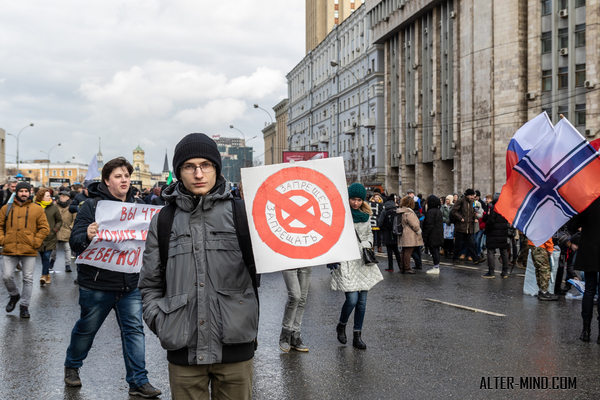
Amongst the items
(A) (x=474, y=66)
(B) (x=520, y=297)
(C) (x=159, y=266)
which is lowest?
(B) (x=520, y=297)

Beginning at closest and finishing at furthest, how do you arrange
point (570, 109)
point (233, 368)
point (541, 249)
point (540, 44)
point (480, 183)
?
point (233, 368)
point (541, 249)
point (570, 109)
point (540, 44)
point (480, 183)

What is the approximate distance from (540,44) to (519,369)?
37.3 meters

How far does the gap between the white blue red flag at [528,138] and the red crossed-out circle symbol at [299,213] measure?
18.3 feet

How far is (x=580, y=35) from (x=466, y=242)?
82.5 ft

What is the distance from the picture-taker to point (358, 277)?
22.3 feet

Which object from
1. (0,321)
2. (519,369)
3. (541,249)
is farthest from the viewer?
(541,249)

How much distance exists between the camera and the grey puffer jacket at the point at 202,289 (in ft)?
9.73

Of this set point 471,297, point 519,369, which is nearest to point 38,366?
point 519,369

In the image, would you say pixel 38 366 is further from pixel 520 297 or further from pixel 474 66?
pixel 474 66

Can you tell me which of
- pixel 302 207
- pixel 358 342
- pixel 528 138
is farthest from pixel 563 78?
pixel 302 207

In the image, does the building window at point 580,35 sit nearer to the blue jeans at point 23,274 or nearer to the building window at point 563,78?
the building window at point 563,78

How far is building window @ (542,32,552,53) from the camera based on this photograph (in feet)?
124

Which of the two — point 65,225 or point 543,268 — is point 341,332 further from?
point 65,225

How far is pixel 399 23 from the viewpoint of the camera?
180 ft
